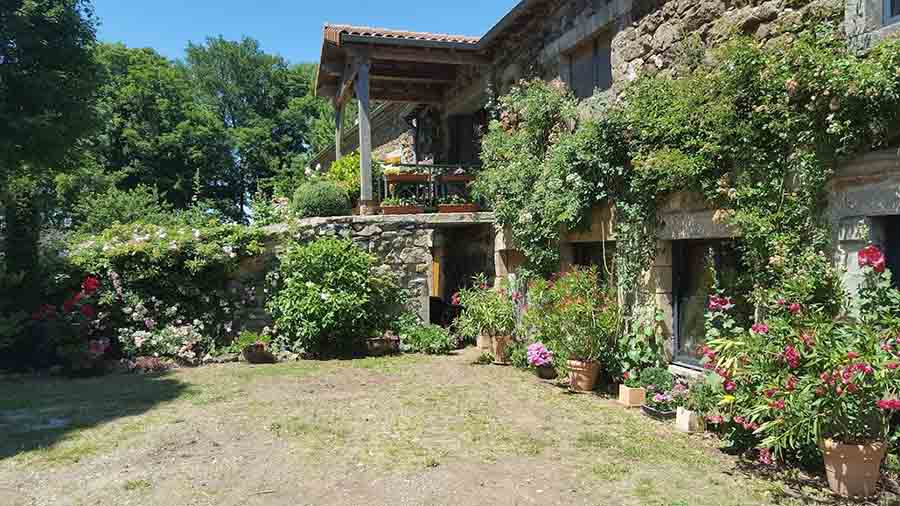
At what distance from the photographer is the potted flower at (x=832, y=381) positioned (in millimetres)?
3592

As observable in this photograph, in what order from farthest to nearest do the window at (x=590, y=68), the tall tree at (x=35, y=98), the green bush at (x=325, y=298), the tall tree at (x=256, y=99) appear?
1. the tall tree at (x=256, y=99)
2. the green bush at (x=325, y=298)
3. the tall tree at (x=35, y=98)
4. the window at (x=590, y=68)

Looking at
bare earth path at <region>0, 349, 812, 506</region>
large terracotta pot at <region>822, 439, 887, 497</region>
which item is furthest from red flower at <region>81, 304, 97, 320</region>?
large terracotta pot at <region>822, 439, 887, 497</region>

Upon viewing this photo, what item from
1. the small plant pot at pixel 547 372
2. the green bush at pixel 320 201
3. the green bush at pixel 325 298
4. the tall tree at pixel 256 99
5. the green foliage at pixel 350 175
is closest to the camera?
the small plant pot at pixel 547 372

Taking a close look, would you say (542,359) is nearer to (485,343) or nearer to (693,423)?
(485,343)

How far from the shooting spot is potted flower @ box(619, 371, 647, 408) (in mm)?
6055

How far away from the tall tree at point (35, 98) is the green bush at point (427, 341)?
5.54m

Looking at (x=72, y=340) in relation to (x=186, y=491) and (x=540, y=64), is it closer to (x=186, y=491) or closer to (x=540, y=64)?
(x=186, y=491)

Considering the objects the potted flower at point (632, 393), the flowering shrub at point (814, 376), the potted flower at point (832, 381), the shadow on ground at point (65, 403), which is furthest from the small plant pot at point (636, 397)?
the shadow on ground at point (65, 403)

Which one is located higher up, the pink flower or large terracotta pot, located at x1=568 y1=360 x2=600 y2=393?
the pink flower

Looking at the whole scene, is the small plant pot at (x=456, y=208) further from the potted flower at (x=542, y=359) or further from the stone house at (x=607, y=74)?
the potted flower at (x=542, y=359)

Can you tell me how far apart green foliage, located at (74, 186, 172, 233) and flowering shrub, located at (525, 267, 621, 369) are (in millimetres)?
13504

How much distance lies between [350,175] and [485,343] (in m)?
3.96

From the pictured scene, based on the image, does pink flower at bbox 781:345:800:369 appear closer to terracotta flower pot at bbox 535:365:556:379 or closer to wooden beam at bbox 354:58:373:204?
terracotta flower pot at bbox 535:365:556:379

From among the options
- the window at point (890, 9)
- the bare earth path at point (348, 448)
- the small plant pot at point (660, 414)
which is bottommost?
the bare earth path at point (348, 448)
